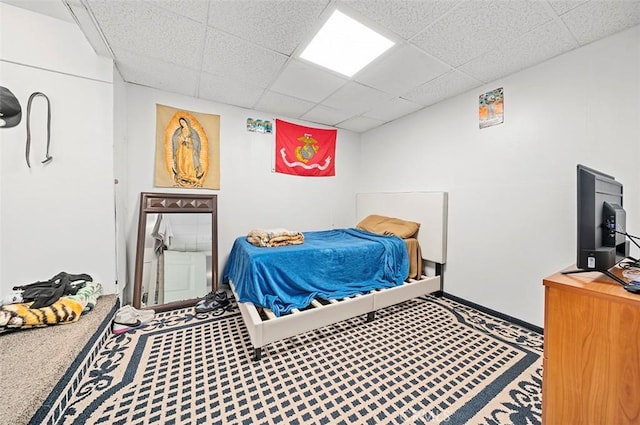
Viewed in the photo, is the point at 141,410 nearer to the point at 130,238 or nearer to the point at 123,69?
the point at 130,238

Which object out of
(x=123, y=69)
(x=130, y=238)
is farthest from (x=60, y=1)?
(x=130, y=238)

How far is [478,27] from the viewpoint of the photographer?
5.45 feet

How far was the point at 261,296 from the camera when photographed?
1.94 m

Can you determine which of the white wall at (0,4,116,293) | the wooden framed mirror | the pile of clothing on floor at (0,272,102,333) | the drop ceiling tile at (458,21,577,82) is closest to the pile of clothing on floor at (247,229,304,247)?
the wooden framed mirror

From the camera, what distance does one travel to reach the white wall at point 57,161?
1718mm

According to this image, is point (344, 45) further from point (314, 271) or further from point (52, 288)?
point (52, 288)

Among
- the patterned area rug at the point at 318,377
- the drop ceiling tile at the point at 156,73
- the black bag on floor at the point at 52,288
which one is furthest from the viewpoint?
the drop ceiling tile at the point at 156,73

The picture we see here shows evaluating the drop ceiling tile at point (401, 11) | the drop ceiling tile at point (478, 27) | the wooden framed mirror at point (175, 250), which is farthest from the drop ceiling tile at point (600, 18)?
the wooden framed mirror at point (175, 250)

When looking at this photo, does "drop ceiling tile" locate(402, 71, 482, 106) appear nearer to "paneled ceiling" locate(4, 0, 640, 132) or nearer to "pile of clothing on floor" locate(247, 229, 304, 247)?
"paneled ceiling" locate(4, 0, 640, 132)

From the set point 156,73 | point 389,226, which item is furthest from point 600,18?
point 156,73

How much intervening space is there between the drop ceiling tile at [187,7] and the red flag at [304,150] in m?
1.80

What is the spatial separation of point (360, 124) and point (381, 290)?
2616 millimetres

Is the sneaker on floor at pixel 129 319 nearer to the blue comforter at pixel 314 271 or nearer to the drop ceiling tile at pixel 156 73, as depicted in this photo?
the blue comforter at pixel 314 271

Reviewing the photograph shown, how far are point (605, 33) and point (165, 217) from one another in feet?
13.7
